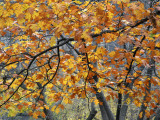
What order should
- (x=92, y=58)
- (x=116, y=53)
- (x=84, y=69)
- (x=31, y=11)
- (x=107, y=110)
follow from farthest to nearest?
(x=107, y=110)
(x=84, y=69)
(x=92, y=58)
(x=116, y=53)
(x=31, y=11)

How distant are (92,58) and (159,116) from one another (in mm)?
2652

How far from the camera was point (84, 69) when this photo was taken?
4363 millimetres

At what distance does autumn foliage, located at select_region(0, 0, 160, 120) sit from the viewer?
2.67 m

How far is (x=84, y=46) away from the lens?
9.35 ft

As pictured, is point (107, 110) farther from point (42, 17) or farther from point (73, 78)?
point (42, 17)

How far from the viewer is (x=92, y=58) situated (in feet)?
13.3

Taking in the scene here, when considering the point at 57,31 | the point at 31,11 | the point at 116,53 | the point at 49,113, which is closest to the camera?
the point at 57,31

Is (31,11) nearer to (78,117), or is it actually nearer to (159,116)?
(159,116)

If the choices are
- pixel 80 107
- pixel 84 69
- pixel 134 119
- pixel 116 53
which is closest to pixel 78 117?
pixel 80 107

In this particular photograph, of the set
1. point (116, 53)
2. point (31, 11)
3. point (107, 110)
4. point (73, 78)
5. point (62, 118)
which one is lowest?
point (62, 118)

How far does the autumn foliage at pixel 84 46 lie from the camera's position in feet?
8.76

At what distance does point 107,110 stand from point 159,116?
1.47 meters

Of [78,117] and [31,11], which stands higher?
[31,11]

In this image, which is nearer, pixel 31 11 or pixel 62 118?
pixel 31 11
